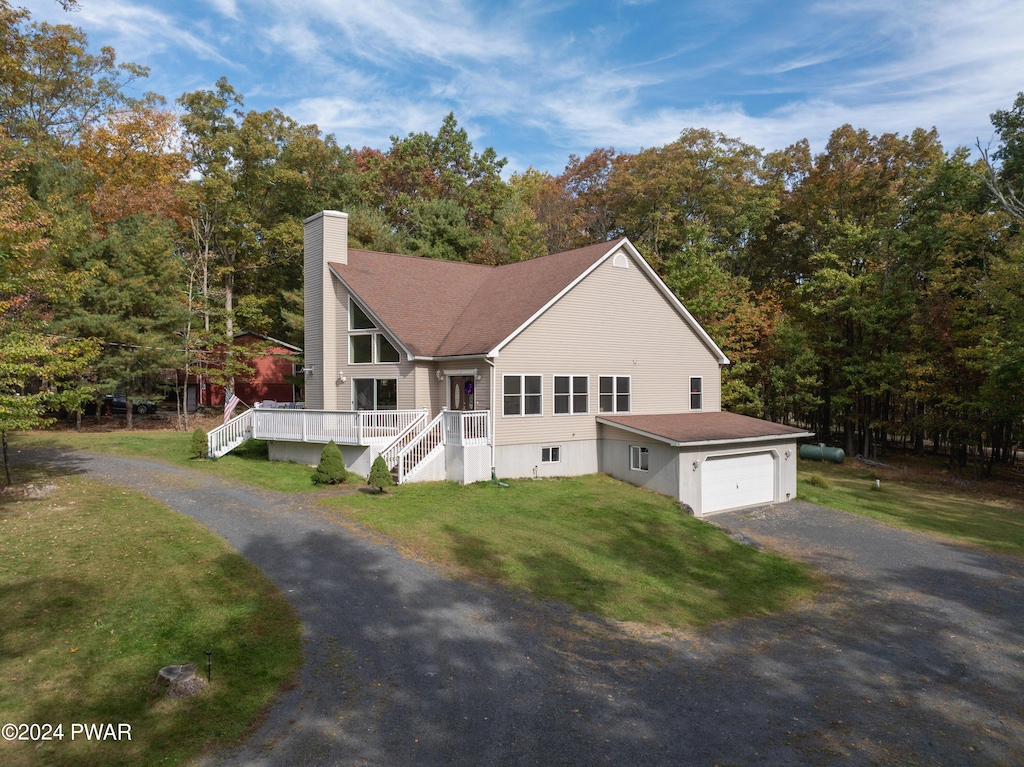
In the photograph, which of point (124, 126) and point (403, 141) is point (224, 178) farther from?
point (403, 141)

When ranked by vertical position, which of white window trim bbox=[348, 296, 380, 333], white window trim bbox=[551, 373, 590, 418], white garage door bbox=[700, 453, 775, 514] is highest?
white window trim bbox=[348, 296, 380, 333]

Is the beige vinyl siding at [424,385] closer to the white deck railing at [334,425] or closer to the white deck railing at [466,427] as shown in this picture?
the white deck railing at [334,425]

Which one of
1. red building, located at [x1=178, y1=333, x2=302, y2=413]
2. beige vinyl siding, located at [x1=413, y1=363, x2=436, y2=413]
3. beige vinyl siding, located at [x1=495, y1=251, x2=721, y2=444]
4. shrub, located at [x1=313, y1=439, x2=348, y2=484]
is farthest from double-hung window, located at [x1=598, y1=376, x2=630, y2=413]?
red building, located at [x1=178, y1=333, x2=302, y2=413]

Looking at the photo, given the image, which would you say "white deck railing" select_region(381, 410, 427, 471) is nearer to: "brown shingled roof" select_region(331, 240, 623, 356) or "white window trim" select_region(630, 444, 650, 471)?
"brown shingled roof" select_region(331, 240, 623, 356)

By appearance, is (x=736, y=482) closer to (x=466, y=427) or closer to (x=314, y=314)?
(x=466, y=427)

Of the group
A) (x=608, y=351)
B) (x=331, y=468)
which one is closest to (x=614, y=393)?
(x=608, y=351)

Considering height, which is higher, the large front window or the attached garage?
the large front window
